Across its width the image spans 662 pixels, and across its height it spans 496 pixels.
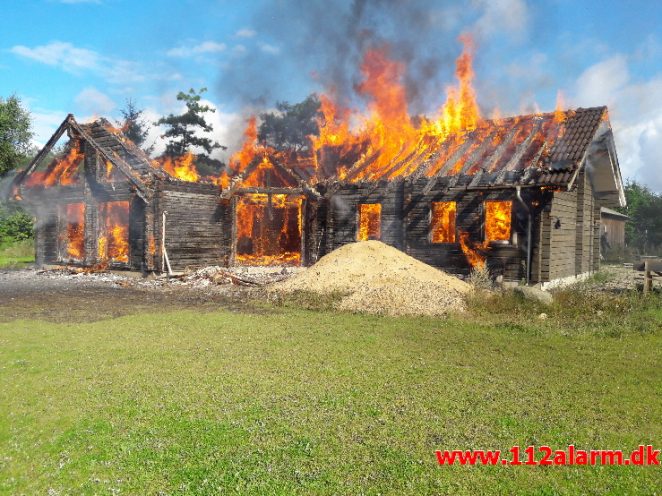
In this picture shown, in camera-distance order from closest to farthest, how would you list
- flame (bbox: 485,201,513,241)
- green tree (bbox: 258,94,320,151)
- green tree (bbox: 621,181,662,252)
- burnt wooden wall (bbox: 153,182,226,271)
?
flame (bbox: 485,201,513,241) → burnt wooden wall (bbox: 153,182,226,271) → green tree (bbox: 258,94,320,151) → green tree (bbox: 621,181,662,252)

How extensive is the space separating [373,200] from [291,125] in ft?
84.8

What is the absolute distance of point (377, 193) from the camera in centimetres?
1955

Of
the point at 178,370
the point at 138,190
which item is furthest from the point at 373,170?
the point at 178,370

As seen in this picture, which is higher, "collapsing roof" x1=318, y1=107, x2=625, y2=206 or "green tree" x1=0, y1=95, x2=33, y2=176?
"green tree" x1=0, y1=95, x2=33, y2=176

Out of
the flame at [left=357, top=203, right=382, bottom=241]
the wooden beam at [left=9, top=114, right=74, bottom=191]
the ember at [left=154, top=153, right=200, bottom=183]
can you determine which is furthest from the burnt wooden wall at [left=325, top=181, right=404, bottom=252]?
the wooden beam at [left=9, top=114, right=74, bottom=191]

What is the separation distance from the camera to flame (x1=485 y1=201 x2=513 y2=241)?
17.1 m

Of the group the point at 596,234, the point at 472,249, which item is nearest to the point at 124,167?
the point at 472,249

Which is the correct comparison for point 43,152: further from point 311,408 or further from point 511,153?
point 311,408

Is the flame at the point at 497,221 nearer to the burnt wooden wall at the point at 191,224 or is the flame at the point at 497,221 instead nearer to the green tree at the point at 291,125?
the burnt wooden wall at the point at 191,224

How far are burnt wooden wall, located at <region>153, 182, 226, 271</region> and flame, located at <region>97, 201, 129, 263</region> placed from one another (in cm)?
316

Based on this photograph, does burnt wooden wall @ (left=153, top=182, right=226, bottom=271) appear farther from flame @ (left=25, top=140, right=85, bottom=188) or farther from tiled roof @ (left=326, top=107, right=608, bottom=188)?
tiled roof @ (left=326, top=107, right=608, bottom=188)

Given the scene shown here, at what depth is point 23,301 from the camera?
13.2 metres

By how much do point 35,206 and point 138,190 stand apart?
29.4 feet

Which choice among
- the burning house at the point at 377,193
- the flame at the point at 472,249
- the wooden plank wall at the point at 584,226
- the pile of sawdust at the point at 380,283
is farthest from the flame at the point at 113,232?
the wooden plank wall at the point at 584,226
